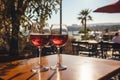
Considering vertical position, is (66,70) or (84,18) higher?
(84,18)

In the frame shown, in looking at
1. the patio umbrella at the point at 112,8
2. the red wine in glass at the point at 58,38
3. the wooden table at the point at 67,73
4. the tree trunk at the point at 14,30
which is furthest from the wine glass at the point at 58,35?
the tree trunk at the point at 14,30

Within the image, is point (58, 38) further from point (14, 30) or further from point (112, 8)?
point (14, 30)

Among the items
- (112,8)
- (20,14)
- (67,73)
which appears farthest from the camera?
(20,14)

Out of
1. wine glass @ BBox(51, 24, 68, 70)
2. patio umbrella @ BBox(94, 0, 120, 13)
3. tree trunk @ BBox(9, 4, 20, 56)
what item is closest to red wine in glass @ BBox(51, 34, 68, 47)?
wine glass @ BBox(51, 24, 68, 70)

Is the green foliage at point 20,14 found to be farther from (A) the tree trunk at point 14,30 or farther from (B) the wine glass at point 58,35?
(B) the wine glass at point 58,35

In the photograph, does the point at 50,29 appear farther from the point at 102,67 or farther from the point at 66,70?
the point at 102,67

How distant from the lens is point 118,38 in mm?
7570

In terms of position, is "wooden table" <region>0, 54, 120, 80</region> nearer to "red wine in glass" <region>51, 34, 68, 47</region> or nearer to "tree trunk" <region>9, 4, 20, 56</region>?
"red wine in glass" <region>51, 34, 68, 47</region>

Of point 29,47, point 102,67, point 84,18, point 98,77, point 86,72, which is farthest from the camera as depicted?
point 84,18

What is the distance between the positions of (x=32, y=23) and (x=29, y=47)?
7.28 ft

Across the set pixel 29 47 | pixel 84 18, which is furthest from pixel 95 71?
pixel 84 18

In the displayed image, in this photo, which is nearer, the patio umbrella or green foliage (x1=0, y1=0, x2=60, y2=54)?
the patio umbrella

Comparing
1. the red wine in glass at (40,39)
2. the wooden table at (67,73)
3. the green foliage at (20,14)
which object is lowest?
the wooden table at (67,73)

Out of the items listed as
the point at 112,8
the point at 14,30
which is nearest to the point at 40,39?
the point at 112,8
